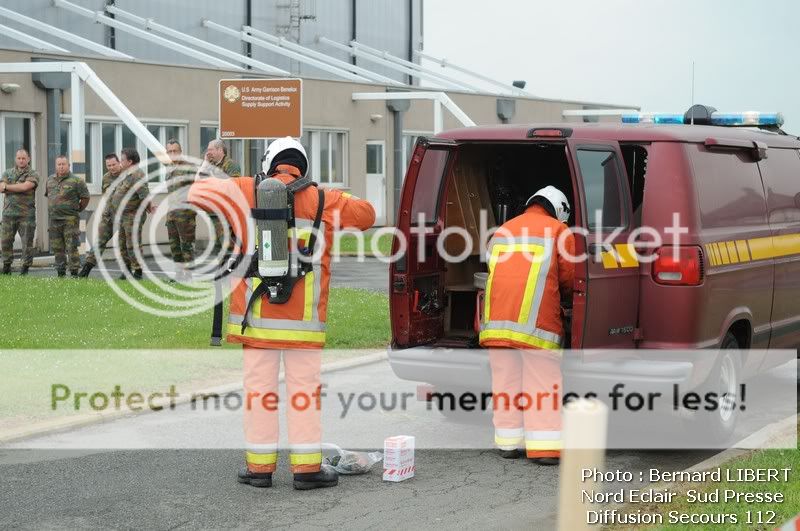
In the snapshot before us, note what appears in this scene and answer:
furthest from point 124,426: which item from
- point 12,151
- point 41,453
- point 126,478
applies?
point 12,151

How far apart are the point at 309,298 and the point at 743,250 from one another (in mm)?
3191

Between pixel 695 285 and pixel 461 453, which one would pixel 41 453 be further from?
pixel 695 285

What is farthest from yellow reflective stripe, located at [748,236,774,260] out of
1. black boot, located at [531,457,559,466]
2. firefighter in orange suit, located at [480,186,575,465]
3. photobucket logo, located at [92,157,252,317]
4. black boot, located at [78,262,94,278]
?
black boot, located at [78,262,94,278]

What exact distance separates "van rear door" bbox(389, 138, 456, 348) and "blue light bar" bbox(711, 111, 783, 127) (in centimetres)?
313

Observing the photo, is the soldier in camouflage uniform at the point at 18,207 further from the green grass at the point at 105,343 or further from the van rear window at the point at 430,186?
the van rear window at the point at 430,186

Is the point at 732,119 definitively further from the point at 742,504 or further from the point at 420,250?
the point at 742,504

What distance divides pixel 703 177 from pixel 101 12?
26354 mm

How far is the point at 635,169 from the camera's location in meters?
8.32

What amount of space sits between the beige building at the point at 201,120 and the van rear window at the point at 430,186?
373 inches

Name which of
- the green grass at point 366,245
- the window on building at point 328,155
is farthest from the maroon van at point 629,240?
the window on building at point 328,155

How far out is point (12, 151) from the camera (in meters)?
23.8

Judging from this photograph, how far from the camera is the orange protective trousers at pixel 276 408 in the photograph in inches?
272

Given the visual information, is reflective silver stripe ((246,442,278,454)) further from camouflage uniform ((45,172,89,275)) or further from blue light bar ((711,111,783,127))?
camouflage uniform ((45,172,89,275))

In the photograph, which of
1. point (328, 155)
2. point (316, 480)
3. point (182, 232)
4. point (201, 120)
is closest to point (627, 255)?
point (316, 480)
